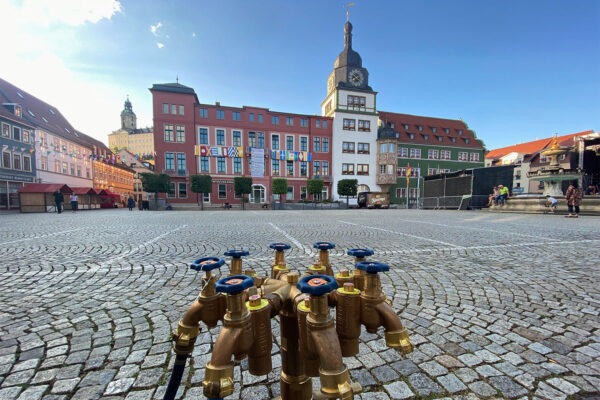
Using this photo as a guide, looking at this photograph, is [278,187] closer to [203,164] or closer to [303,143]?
[303,143]

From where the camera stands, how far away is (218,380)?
30.7 inches

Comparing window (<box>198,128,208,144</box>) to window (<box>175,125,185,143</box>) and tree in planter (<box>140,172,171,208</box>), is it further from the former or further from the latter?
tree in planter (<box>140,172,171,208</box>)

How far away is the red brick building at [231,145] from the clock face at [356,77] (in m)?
8.03

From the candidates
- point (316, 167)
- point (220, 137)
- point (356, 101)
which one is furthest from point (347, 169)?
point (220, 137)

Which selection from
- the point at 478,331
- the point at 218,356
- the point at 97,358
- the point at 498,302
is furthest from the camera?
the point at 498,302

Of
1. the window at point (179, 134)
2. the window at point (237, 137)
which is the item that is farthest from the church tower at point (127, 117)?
the window at point (237, 137)

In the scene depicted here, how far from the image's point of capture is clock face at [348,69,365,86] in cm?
4088

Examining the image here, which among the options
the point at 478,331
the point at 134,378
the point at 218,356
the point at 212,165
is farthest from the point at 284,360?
the point at 212,165

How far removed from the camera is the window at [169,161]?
33906mm

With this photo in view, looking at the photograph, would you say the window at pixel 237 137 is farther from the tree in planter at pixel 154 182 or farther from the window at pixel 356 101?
the window at pixel 356 101

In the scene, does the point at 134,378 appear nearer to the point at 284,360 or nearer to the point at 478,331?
the point at 284,360

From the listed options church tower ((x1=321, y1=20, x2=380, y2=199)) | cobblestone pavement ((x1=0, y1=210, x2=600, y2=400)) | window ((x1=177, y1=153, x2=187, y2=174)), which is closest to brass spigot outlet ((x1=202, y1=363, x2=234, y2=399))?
cobblestone pavement ((x1=0, y1=210, x2=600, y2=400))

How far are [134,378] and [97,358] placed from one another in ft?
1.35

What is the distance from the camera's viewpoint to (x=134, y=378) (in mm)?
1526
